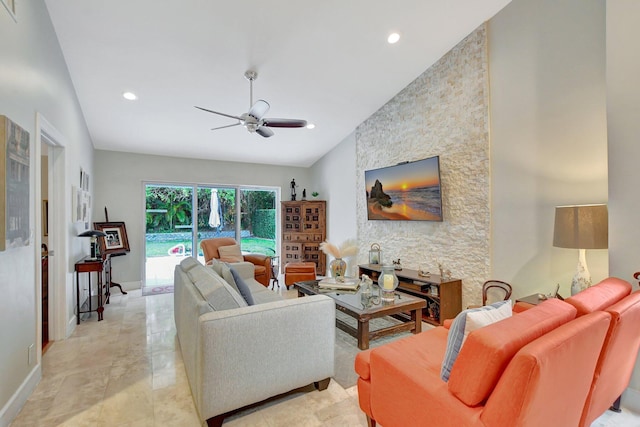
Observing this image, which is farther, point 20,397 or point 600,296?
point 20,397

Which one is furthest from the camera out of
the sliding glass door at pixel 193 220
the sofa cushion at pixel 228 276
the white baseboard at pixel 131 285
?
the sliding glass door at pixel 193 220

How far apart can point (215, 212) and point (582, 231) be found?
5742 mm

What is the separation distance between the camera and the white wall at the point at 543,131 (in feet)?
8.66

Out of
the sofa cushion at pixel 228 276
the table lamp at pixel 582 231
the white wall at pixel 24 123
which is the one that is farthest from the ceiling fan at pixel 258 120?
the table lamp at pixel 582 231

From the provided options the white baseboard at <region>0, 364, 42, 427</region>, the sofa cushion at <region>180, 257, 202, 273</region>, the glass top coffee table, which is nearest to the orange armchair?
the sofa cushion at <region>180, 257, 202, 273</region>

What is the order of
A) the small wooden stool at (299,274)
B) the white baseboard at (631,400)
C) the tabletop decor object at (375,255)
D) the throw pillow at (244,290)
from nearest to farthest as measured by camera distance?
the white baseboard at (631,400)
the throw pillow at (244,290)
the tabletop decor object at (375,255)
the small wooden stool at (299,274)

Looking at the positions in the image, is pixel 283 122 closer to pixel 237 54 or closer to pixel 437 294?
pixel 237 54

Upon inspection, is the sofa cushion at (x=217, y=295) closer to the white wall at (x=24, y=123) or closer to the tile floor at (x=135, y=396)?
the tile floor at (x=135, y=396)

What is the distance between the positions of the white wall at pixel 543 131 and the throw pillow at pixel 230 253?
3.80 m

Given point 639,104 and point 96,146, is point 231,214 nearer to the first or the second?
point 96,146

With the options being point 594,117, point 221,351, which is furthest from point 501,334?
point 594,117

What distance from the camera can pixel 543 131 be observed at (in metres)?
2.98

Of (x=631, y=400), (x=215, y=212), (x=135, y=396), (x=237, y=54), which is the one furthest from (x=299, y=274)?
(x=631, y=400)

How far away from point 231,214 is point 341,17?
14.7 feet
